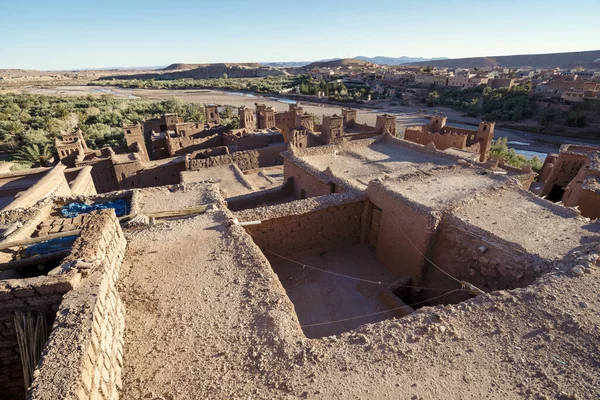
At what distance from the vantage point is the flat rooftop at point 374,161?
1251 centimetres

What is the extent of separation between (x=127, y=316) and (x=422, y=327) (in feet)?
14.0

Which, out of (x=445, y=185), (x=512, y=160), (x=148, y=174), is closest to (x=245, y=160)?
(x=148, y=174)

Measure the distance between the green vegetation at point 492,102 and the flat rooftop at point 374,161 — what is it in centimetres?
4601

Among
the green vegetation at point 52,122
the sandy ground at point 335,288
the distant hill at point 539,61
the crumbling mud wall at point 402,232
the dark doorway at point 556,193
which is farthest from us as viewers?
the distant hill at point 539,61

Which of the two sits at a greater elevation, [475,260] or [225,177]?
[475,260]

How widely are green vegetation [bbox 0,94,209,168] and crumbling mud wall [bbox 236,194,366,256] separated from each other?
20.1m

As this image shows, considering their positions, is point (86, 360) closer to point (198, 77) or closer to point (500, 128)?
point (500, 128)

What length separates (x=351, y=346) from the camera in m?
4.23

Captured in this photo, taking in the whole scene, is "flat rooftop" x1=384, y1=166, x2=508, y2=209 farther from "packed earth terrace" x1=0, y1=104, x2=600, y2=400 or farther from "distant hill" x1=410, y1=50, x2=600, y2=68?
"distant hill" x1=410, y1=50, x2=600, y2=68

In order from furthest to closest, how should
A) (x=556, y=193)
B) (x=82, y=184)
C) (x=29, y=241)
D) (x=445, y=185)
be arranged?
(x=556, y=193) < (x=82, y=184) < (x=445, y=185) < (x=29, y=241)

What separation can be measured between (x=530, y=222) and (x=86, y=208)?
34.8 ft

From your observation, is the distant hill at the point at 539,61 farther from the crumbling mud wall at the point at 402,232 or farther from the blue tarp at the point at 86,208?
the blue tarp at the point at 86,208

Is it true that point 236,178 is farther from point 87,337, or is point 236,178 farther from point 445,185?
point 87,337

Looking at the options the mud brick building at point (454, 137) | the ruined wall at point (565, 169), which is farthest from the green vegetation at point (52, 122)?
the ruined wall at point (565, 169)
